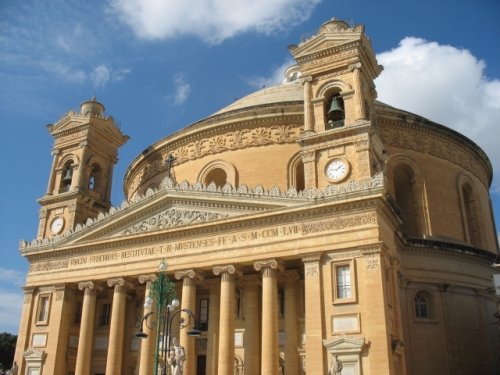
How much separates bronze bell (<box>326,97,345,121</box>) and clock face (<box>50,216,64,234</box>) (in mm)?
16984

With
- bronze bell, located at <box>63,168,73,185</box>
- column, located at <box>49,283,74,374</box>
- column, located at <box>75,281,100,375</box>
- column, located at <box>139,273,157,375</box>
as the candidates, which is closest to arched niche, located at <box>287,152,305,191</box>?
column, located at <box>139,273,157,375</box>

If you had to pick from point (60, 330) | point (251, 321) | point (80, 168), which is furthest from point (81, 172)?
point (251, 321)

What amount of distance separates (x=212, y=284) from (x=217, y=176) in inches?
331

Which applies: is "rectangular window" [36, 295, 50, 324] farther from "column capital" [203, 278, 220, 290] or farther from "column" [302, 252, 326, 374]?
"column" [302, 252, 326, 374]

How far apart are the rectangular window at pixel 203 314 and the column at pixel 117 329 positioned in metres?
3.81

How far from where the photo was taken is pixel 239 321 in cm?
2519

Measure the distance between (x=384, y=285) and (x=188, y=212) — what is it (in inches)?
384

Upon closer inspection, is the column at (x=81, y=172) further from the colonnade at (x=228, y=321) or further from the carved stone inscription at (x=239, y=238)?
the colonnade at (x=228, y=321)

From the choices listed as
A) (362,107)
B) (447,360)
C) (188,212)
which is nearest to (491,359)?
(447,360)

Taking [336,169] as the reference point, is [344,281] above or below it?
below

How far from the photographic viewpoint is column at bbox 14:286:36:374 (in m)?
27.3

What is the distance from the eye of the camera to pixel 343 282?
21000 millimetres

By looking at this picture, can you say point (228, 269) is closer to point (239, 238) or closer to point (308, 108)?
point (239, 238)

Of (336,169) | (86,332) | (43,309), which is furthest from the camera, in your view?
(43,309)
